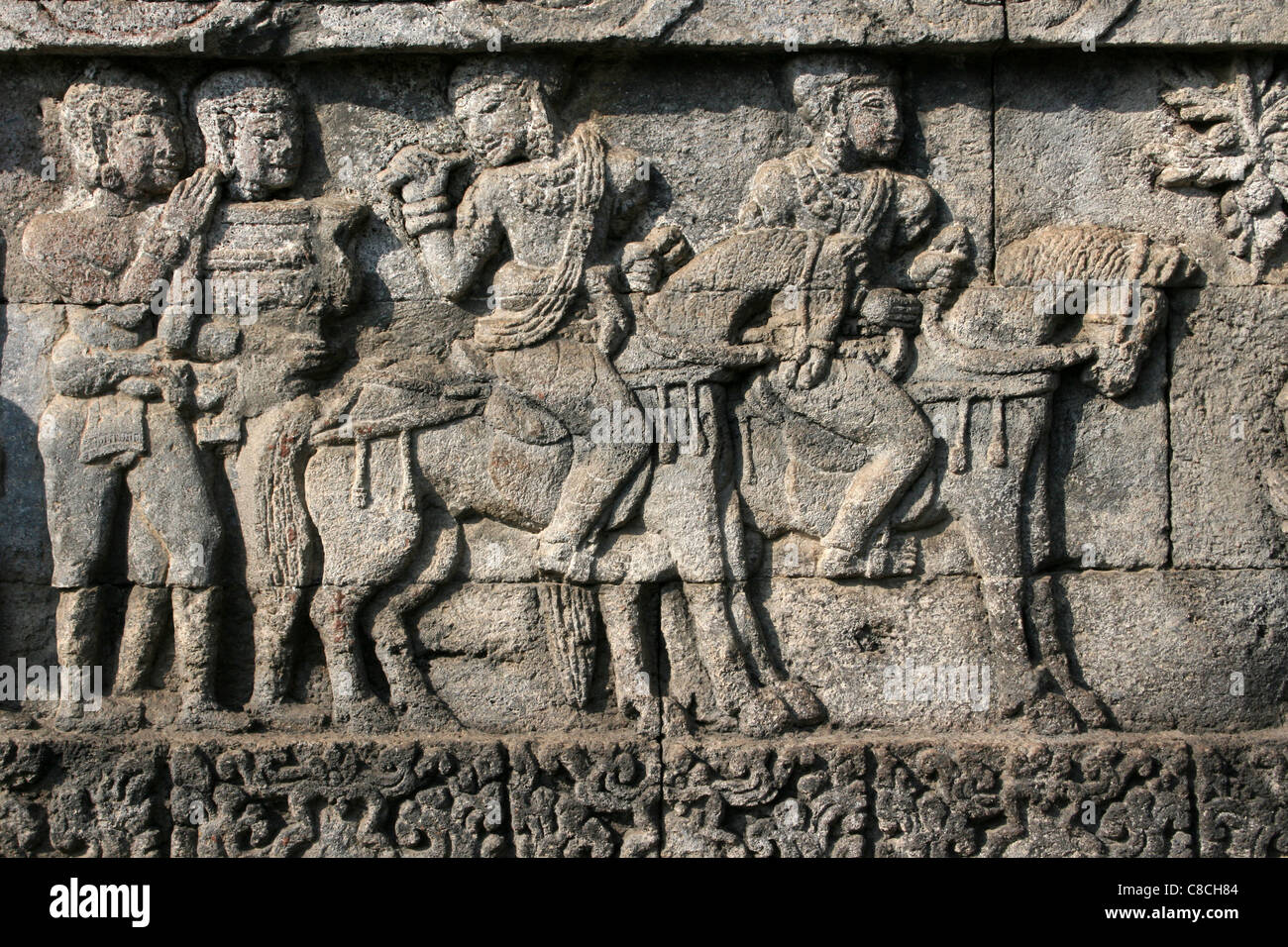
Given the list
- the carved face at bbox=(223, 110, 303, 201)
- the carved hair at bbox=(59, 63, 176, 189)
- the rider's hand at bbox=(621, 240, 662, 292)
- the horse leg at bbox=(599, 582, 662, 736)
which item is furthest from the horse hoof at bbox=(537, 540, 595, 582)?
the carved hair at bbox=(59, 63, 176, 189)

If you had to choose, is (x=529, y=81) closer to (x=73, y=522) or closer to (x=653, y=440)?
(x=653, y=440)

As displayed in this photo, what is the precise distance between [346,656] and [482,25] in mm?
2879

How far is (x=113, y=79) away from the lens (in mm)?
5930

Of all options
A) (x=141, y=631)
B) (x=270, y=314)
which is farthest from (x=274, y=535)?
(x=270, y=314)

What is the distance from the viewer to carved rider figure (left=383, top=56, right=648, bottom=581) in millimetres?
5938

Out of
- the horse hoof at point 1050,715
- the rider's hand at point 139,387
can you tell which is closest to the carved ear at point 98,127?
the rider's hand at point 139,387

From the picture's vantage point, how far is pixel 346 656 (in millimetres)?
6078

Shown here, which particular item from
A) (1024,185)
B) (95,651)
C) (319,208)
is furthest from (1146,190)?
(95,651)

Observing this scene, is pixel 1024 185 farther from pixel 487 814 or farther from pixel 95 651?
pixel 95 651

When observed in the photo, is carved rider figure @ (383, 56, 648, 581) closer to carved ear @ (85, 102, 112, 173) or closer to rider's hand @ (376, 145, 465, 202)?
rider's hand @ (376, 145, 465, 202)

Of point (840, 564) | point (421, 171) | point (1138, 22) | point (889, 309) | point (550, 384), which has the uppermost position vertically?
point (1138, 22)

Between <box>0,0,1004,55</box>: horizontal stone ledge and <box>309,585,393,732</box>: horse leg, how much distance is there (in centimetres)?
243

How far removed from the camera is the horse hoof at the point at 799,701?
6.11m

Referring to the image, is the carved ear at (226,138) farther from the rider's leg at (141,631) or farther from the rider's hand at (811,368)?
the rider's hand at (811,368)
